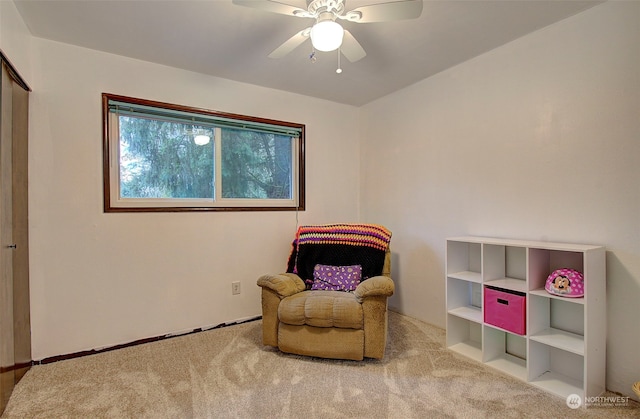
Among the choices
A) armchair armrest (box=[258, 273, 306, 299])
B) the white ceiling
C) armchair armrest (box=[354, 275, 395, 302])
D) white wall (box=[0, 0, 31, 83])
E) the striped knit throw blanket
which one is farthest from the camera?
the striped knit throw blanket

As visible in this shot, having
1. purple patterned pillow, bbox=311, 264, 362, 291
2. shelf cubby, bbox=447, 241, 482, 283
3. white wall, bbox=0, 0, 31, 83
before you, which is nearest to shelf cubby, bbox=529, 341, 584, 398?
shelf cubby, bbox=447, 241, 482, 283

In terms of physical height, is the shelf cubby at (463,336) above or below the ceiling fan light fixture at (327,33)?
below

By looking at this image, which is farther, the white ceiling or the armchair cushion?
the armchair cushion

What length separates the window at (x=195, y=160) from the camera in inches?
99.2

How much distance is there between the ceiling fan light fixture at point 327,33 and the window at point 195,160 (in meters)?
1.56

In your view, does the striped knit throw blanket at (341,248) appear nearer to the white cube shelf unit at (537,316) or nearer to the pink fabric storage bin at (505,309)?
the white cube shelf unit at (537,316)

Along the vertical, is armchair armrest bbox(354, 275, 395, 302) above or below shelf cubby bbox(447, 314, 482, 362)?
above

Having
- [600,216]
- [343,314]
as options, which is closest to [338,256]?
[343,314]

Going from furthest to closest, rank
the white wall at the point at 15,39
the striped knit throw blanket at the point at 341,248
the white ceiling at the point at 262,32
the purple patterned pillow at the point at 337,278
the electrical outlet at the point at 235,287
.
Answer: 1. the electrical outlet at the point at 235,287
2. the striped knit throw blanket at the point at 341,248
3. the purple patterned pillow at the point at 337,278
4. the white ceiling at the point at 262,32
5. the white wall at the point at 15,39

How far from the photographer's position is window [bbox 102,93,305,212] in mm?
2520

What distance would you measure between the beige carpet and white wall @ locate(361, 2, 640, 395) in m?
0.66

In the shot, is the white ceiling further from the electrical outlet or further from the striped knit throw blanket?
the electrical outlet

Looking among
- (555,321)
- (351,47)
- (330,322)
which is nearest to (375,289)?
(330,322)

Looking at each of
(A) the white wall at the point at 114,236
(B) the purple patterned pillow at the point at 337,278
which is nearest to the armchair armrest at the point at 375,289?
(B) the purple patterned pillow at the point at 337,278
